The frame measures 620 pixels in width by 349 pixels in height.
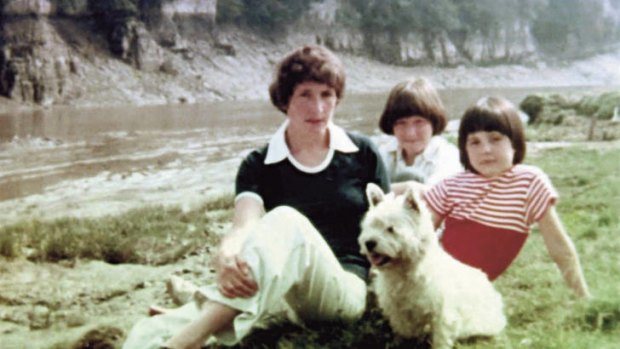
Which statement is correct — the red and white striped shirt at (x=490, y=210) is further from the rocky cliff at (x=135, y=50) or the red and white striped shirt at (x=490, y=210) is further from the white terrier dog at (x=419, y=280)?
the rocky cliff at (x=135, y=50)

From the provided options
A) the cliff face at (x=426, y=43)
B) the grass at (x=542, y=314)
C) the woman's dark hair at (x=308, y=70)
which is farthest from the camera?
the cliff face at (x=426, y=43)

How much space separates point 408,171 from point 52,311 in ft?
11.0

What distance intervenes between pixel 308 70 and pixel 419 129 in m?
1.40

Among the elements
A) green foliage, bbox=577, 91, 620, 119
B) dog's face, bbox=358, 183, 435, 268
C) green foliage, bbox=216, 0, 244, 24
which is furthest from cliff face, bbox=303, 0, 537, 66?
dog's face, bbox=358, 183, 435, 268

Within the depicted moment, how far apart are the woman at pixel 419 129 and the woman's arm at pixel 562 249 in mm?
984

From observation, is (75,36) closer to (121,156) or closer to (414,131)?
(121,156)

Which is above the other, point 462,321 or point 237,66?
point 462,321

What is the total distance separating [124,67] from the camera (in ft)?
187

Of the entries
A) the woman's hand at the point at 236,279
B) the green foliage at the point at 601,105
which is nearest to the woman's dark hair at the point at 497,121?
the woman's hand at the point at 236,279

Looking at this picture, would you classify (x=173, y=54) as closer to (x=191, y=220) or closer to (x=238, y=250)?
(x=191, y=220)

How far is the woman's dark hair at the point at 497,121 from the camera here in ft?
14.6

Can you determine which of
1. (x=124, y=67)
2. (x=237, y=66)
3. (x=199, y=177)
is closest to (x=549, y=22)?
(x=237, y=66)

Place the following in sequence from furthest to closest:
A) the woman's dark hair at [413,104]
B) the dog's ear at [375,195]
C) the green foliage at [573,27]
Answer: the green foliage at [573,27], the woman's dark hair at [413,104], the dog's ear at [375,195]

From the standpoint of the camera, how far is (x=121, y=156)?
21.5 meters
